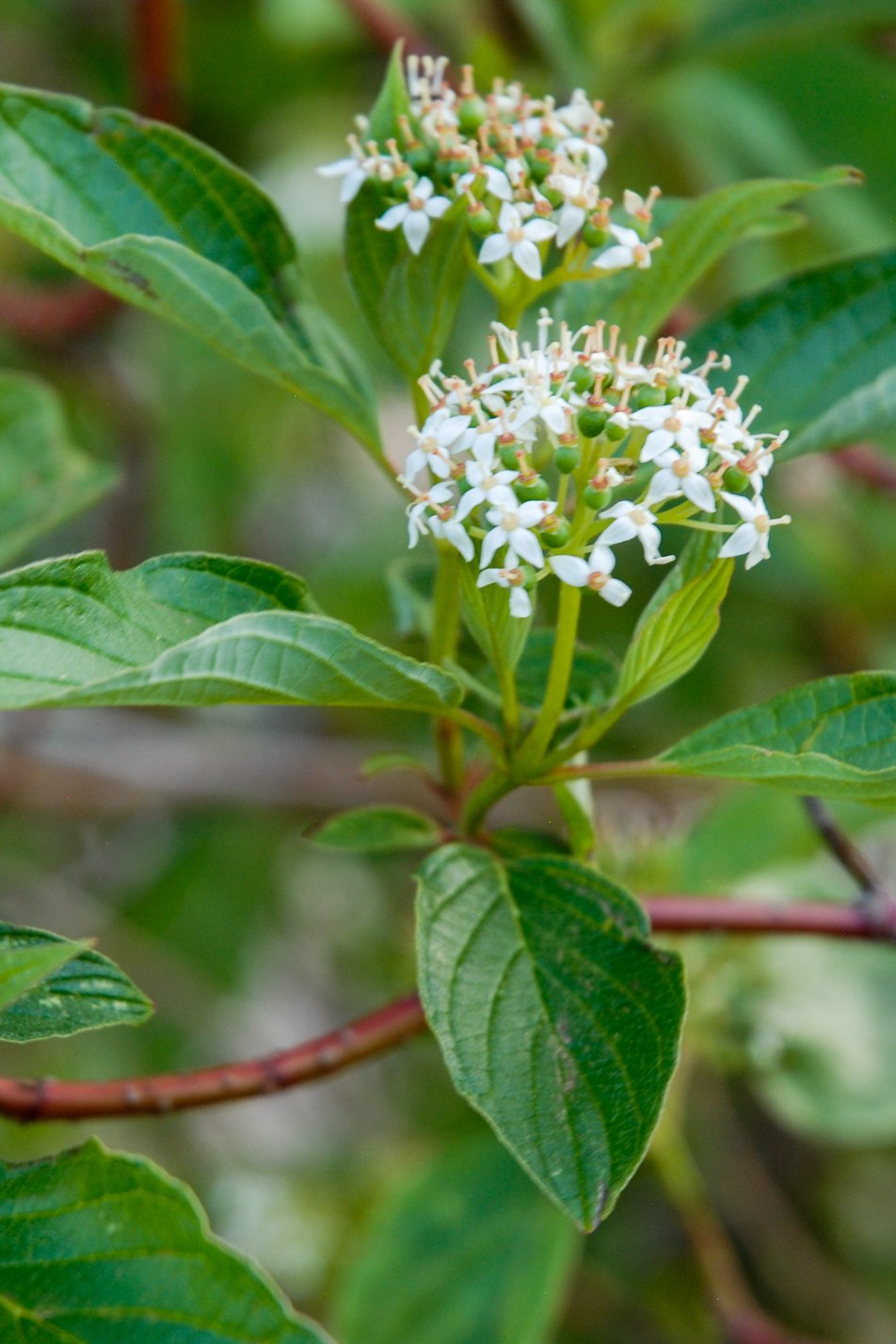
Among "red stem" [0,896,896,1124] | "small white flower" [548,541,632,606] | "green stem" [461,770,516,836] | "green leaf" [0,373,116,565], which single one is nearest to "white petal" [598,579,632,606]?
"small white flower" [548,541,632,606]

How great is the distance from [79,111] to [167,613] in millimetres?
327

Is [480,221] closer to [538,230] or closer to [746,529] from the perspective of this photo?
[538,230]

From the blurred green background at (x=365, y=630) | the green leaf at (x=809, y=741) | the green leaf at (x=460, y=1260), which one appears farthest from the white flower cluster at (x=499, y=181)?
the green leaf at (x=460, y=1260)

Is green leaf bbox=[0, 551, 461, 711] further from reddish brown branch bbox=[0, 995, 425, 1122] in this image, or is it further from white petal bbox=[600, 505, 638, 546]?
reddish brown branch bbox=[0, 995, 425, 1122]

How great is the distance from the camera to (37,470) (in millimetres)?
998

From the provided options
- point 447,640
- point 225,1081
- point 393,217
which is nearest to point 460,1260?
point 225,1081

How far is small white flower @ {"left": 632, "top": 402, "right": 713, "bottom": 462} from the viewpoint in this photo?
0.59m

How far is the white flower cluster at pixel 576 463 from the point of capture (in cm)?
59

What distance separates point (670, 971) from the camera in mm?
607

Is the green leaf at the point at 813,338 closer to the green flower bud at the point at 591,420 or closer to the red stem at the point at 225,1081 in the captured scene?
the green flower bud at the point at 591,420

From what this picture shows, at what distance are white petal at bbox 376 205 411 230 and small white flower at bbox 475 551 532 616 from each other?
0.62 ft

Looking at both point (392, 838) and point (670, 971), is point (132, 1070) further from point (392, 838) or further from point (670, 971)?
point (670, 971)

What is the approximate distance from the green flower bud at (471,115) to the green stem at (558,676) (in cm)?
25

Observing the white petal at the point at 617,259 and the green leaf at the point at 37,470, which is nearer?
the white petal at the point at 617,259
